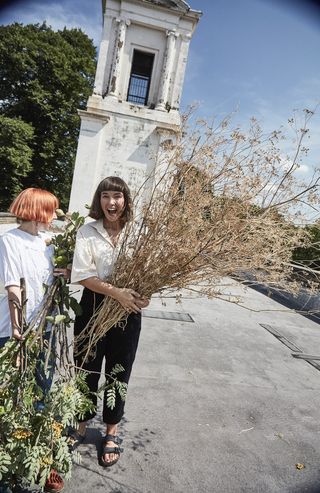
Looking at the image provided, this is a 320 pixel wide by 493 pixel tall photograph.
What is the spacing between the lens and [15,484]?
194cm

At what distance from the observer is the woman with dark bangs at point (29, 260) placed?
6.66 feet

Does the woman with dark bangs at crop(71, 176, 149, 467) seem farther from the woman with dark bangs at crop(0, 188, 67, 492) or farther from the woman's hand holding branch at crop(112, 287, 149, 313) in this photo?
the woman with dark bangs at crop(0, 188, 67, 492)

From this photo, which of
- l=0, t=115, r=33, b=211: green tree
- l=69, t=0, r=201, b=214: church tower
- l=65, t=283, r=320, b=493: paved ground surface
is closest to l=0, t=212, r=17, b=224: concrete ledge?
l=69, t=0, r=201, b=214: church tower

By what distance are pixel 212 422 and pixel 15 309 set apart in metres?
2.28

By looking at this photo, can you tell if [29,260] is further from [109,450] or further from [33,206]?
[109,450]

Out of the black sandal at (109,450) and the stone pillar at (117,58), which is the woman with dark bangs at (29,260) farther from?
the stone pillar at (117,58)

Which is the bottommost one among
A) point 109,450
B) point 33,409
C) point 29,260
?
point 109,450

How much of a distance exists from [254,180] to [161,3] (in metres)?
17.9

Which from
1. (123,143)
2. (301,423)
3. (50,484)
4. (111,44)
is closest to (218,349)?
(301,423)

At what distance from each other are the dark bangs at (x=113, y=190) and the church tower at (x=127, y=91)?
44.1ft

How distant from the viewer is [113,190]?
2186 millimetres

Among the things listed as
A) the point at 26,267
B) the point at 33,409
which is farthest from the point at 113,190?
the point at 33,409

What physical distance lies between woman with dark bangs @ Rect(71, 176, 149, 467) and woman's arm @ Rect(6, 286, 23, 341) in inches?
13.1

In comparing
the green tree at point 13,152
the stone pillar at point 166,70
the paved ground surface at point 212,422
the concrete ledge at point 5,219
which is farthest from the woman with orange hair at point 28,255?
the green tree at point 13,152
